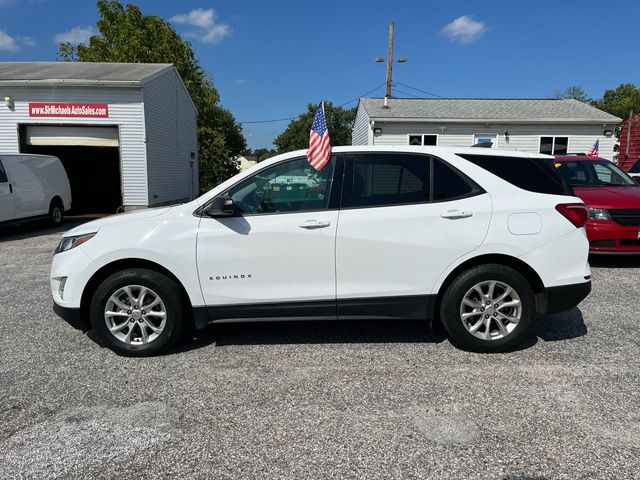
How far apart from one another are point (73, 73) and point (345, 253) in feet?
56.9

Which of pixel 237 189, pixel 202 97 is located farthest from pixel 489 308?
pixel 202 97

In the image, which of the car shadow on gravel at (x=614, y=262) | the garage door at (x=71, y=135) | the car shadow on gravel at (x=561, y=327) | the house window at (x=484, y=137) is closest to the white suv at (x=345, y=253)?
the car shadow on gravel at (x=561, y=327)

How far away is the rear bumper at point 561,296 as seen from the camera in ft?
12.7

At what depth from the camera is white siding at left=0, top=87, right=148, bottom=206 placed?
15516 mm

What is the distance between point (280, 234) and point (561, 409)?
2.35m

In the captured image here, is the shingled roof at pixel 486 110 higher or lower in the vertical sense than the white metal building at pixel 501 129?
higher

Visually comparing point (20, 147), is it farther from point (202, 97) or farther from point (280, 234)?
point (202, 97)

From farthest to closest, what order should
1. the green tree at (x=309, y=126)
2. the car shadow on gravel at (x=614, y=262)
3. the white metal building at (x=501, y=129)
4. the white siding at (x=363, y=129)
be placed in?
the green tree at (x=309, y=126) → the white siding at (x=363, y=129) → the white metal building at (x=501, y=129) → the car shadow on gravel at (x=614, y=262)

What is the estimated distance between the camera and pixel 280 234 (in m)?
3.75

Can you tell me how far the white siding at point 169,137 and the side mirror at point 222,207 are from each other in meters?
14.0

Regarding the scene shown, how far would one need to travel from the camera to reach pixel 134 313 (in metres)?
3.89

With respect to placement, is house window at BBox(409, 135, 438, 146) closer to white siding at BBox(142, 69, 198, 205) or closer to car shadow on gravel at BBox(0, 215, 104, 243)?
white siding at BBox(142, 69, 198, 205)

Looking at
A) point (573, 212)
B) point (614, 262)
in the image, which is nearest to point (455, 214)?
point (573, 212)

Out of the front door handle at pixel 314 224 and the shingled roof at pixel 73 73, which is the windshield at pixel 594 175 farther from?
the shingled roof at pixel 73 73
